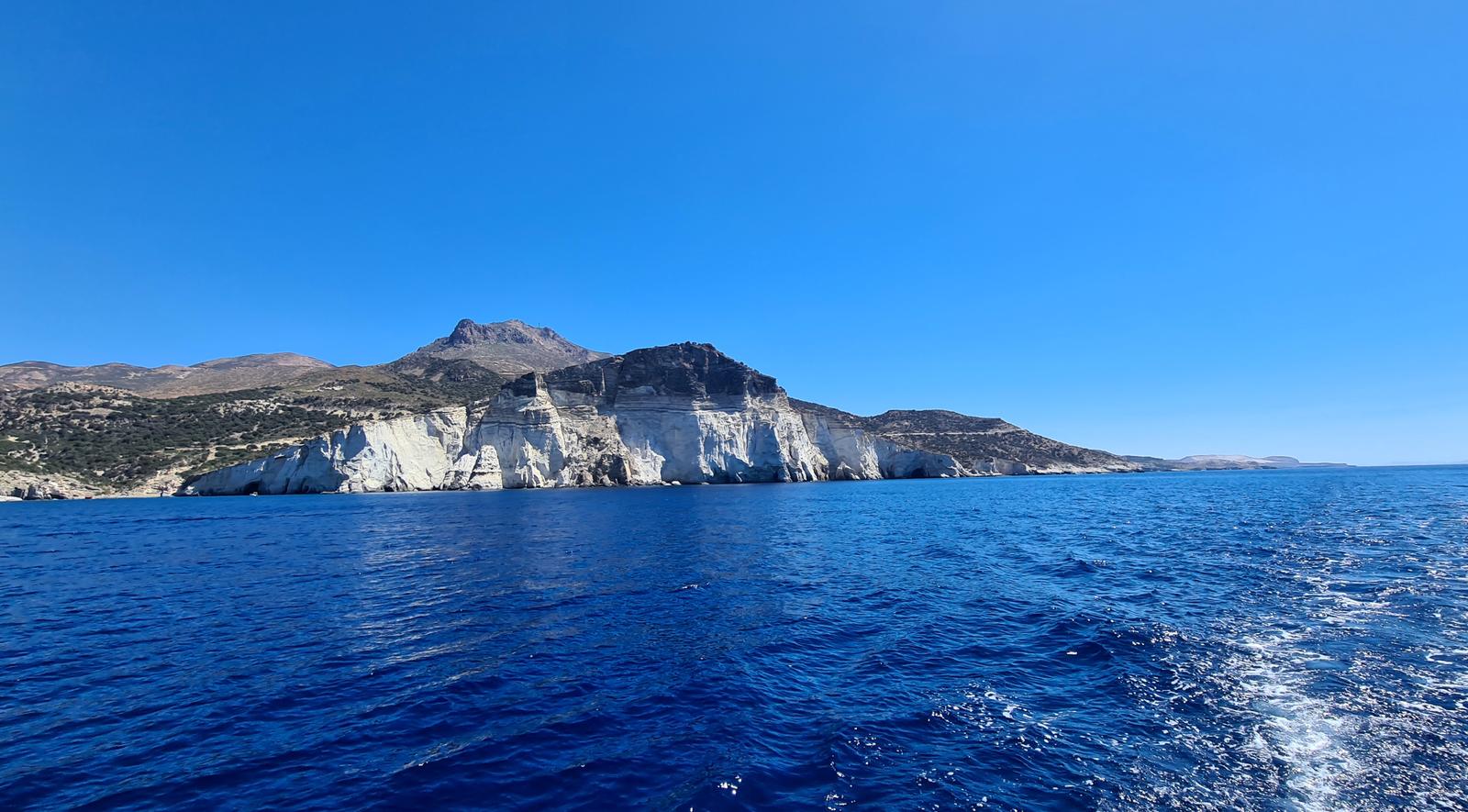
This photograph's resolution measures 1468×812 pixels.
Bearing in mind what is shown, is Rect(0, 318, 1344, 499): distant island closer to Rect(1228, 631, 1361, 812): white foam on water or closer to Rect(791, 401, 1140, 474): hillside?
Rect(791, 401, 1140, 474): hillside

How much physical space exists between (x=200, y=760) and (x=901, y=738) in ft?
36.2

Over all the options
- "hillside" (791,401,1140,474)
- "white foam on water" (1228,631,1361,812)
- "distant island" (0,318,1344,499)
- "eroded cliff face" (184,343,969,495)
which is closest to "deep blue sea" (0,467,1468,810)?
"white foam on water" (1228,631,1361,812)

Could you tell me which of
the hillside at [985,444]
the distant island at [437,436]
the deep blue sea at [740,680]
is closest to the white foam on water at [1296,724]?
the deep blue sea at [740,680]

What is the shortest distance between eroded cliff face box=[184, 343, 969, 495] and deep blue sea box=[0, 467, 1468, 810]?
200 ft

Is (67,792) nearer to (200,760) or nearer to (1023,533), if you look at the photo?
(200,760)

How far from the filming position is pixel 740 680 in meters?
13.1

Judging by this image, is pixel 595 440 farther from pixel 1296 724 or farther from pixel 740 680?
pixel 1296 724

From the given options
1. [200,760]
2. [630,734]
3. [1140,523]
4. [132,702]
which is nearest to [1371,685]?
[630,734]

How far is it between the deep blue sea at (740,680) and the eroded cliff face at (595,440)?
60.9 meters

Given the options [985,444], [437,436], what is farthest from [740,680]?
[985,444]

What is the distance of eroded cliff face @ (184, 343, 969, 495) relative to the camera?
8431cm

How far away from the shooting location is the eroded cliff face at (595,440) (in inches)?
3319

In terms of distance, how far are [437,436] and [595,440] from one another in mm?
24115

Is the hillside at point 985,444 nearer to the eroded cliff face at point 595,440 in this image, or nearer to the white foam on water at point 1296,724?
the eroded cliff face at point 595,440
